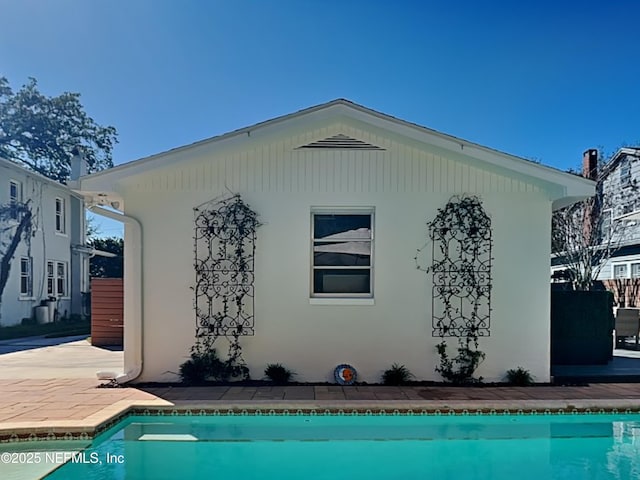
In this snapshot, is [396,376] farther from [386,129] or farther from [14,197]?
[14,197]

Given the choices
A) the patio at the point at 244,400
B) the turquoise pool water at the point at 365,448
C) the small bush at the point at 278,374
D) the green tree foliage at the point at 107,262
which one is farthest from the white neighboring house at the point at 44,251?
the turquoise pool water at the point at 365,448

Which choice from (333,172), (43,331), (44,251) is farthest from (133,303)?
(44,251)

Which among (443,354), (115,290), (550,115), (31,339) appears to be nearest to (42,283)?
(31,339)

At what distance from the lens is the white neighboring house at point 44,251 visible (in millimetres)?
20344

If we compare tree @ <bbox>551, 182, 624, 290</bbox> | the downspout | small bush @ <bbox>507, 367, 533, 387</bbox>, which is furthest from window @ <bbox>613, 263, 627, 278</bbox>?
the downspout

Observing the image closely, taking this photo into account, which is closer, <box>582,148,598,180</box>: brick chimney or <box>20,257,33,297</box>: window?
<box>20,257,33,297</box>: window

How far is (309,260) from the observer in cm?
862

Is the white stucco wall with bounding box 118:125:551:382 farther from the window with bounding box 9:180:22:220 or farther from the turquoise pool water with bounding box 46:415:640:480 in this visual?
the window with bounding box 9:180:22:220

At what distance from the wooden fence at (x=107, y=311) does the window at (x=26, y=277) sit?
998 cm

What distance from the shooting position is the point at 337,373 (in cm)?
836

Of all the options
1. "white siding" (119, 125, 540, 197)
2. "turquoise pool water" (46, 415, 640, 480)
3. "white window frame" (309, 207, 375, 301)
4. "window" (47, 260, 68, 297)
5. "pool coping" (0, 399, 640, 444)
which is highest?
"white siding" (119, 125, 540, 197)

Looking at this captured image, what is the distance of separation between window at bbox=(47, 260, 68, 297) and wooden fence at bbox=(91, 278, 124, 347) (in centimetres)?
1144

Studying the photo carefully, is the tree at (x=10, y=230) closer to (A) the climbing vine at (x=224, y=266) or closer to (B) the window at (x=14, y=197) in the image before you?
(B) the window at (x=14, y=197)

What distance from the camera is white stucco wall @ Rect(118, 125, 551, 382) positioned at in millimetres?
8523
